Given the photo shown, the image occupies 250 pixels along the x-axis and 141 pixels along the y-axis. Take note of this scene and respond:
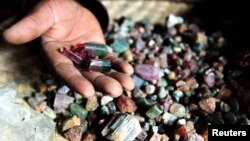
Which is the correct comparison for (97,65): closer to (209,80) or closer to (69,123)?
(69,123)

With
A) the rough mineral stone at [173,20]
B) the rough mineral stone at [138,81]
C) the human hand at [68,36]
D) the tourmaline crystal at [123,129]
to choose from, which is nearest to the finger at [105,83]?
the human hand at [68,36]

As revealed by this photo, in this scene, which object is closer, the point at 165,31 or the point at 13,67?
the point at 13,67

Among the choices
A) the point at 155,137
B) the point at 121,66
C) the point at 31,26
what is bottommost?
the point at 155,137

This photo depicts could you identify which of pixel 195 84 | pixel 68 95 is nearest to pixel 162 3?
pixel 195 84

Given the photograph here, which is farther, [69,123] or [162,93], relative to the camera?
[162,93]

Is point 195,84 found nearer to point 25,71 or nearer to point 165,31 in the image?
point 165,31

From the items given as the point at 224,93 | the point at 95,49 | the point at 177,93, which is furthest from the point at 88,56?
the point at 224,93
